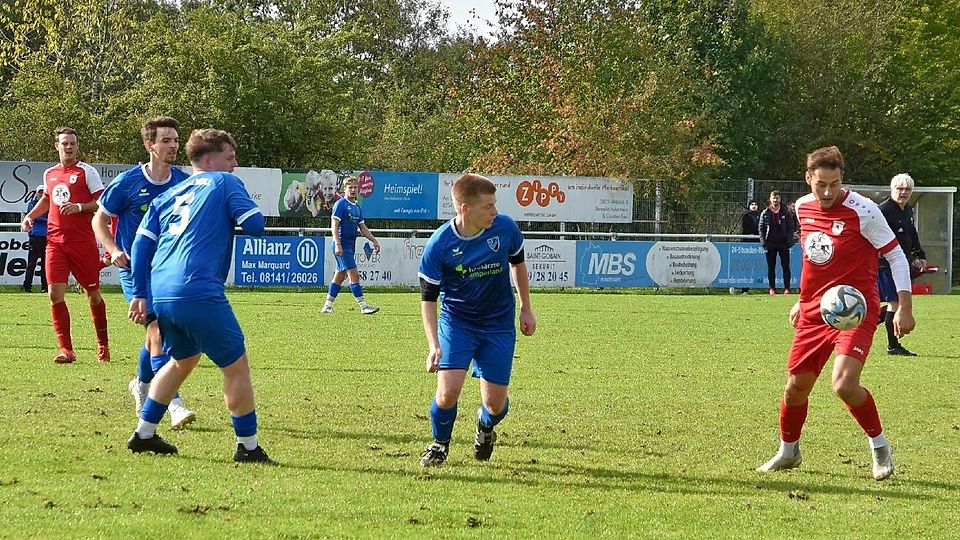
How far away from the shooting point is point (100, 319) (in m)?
12.7

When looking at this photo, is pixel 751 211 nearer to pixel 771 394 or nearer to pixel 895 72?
pixel 771 394

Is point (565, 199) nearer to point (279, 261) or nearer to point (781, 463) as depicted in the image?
point (279, 261)

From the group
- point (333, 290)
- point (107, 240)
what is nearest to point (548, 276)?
point (333, 290)

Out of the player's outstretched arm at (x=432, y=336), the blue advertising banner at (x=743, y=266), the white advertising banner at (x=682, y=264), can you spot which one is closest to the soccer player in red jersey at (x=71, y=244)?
the player's outstretched arm at (x=432, y=336)

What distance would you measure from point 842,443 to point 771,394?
264 cm

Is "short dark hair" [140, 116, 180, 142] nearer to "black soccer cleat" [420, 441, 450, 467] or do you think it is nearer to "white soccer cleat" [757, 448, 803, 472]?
"black soccer cleat" [420, 441, 450, 467]

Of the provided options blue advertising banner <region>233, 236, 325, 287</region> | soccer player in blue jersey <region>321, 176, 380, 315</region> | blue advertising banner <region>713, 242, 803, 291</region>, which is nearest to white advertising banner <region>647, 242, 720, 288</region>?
blue advertising banner <region>713, 242, 803, 291</region>

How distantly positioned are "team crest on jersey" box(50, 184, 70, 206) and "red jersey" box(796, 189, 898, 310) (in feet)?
24.3

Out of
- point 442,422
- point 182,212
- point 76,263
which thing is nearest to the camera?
point 182,212

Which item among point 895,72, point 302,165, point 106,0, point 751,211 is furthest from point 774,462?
point 895,72

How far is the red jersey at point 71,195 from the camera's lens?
12234 millimetres

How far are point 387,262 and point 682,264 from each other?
6.86m

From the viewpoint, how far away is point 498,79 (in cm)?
4259

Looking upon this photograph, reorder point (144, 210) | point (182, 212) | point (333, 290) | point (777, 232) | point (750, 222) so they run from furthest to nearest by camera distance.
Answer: point (750, 222)
point (777, 232)
point (333, 290)
point (144, 210)
point (182, 212)
